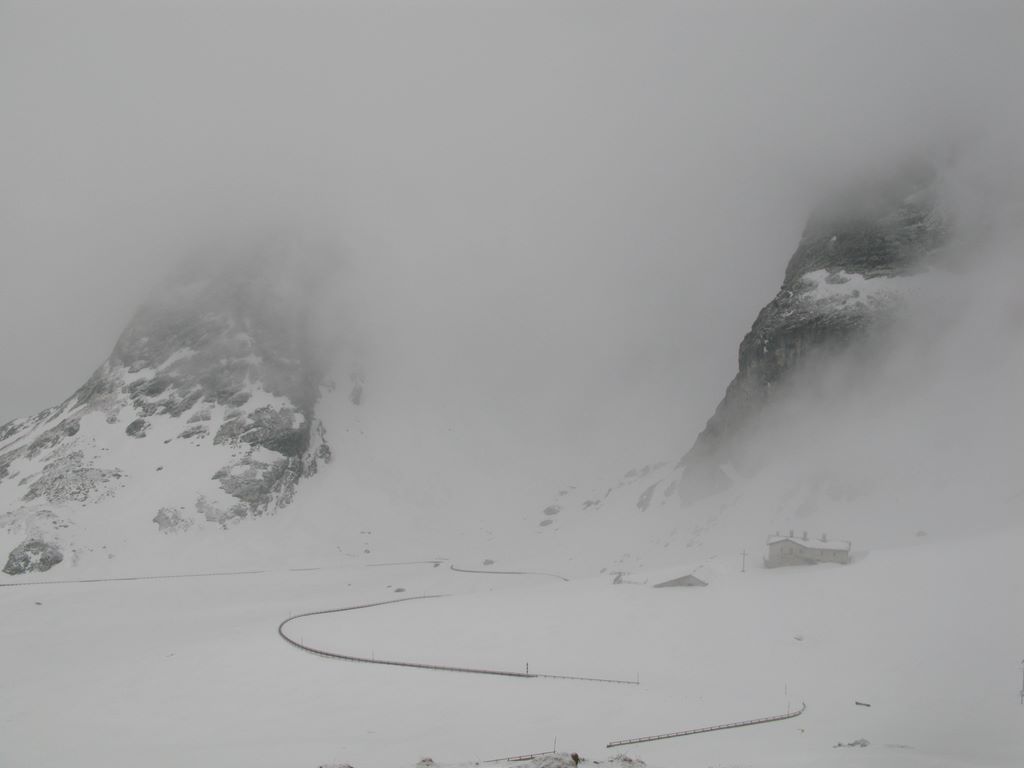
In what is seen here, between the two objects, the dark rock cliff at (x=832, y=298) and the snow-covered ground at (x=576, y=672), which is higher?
the dark rock cliff at (x=832, y=298)

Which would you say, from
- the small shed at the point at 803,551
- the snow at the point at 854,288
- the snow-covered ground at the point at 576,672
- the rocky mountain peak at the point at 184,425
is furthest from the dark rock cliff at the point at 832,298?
the rocky mountain peak at the point at 184,425

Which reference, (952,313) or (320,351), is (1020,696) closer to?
(952,313)

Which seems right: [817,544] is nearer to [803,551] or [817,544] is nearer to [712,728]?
[803,551]

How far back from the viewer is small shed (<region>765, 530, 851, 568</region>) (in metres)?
60.1

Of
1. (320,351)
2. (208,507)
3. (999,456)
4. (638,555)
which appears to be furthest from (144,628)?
(320,351)

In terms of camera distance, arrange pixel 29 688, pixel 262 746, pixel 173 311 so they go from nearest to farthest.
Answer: pixel 262 746, pixel 29 688, pixel 173 311

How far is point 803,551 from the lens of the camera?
202ft

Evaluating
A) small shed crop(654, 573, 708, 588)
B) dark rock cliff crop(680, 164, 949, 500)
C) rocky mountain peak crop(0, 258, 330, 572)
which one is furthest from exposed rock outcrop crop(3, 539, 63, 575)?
dark rock cliff crop(680, 164, 949, 500)

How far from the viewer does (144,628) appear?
61.2m

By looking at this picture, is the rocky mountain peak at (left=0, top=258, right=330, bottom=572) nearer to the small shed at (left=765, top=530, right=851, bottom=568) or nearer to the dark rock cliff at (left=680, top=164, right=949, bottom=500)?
the dark rock cliff at (left=680, top=164, right=949, bottom=500)

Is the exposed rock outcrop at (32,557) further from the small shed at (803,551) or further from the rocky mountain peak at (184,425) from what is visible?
the small shed at (803,551)

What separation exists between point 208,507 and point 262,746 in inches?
3447

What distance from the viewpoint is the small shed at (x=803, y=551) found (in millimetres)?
60062

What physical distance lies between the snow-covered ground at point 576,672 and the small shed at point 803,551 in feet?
6.32
